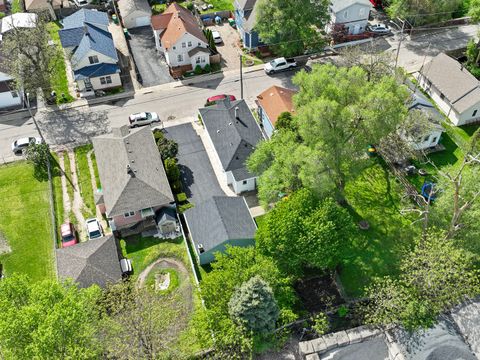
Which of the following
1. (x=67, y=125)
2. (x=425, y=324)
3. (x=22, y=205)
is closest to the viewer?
(x=425, y=324)

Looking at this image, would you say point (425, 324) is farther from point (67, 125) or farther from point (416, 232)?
point (67, 125)

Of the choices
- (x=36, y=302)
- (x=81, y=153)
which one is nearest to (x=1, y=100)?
(x=81, y=153)

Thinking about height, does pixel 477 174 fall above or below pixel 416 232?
above

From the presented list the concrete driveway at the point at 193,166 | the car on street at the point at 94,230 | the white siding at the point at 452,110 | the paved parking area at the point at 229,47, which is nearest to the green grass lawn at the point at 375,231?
the white siding at the point at 452,110

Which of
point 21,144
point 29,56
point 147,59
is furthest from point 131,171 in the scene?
point 147,59

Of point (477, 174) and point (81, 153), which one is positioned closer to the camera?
point (477, 174)

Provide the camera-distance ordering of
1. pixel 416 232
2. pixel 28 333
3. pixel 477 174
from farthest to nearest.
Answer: pixel 416 232 → pixel 477 174 → pixel 28 333

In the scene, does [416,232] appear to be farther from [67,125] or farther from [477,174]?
[67,125]
